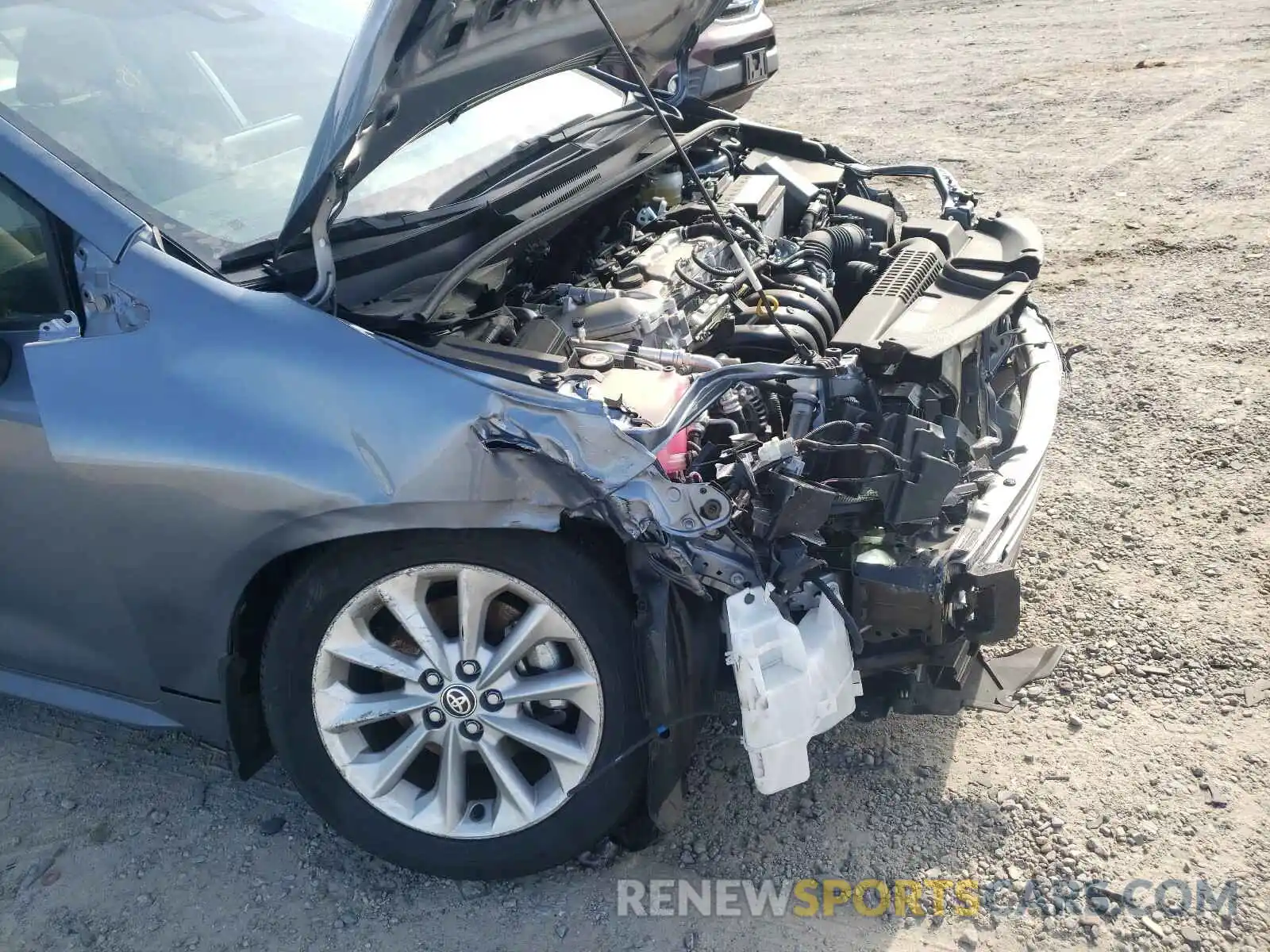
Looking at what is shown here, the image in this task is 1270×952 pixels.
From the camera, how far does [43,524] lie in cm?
263

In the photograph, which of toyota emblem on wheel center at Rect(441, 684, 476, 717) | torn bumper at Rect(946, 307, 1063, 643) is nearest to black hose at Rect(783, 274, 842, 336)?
torn bumper at Rect(946, 307, 1063, 643)

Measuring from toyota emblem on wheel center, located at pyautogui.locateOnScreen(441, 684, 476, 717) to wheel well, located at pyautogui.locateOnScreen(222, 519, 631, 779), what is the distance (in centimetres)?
41

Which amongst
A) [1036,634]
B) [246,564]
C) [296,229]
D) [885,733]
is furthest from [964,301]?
[246,564]

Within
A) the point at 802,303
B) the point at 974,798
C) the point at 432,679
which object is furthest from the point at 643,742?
the point at 802,303

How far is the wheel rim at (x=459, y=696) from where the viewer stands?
8.27 feet

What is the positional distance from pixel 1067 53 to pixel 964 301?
8.90 meters

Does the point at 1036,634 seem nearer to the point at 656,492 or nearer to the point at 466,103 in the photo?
the point at 656,492

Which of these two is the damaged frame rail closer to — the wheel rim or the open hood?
the wheel rim

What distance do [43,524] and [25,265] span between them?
0.63m

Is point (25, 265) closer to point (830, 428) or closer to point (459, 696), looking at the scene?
point (459, 696)

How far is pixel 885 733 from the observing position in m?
3.07

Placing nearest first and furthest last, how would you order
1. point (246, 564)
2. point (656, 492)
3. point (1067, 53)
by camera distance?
point (656, 492) < point (246, 564) < point (1067, 53)

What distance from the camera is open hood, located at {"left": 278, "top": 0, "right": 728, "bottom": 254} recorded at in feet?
7.64

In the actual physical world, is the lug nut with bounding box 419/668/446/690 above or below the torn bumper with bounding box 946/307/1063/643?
below
